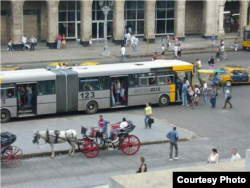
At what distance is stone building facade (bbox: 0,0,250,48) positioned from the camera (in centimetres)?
6172

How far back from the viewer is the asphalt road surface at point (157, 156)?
87.9ft

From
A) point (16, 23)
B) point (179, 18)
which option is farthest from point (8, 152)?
point (179, 18)

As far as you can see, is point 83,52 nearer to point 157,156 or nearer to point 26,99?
point 26,99

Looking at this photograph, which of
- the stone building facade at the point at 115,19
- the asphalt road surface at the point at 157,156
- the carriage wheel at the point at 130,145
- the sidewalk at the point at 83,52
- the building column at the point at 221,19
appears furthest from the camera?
the building column at the point at 221,19

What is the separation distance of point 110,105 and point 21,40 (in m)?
23.5

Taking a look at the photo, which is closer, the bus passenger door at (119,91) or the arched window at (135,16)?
the bus passenger door at (119,91)

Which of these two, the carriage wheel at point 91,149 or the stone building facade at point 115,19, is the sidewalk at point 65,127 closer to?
the carriage wheel at point 91,149

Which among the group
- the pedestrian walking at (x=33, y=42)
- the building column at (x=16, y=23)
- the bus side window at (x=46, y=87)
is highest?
the building column at (x=16, y=23)

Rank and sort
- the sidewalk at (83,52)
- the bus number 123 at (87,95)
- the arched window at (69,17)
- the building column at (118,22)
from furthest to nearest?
the arched window at (69,17)
the building column at (118,22)
the sidewalk at (83,52)
the bus number 123 at (87,95)

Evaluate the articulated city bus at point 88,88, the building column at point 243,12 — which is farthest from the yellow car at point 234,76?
the building column at point 243,12

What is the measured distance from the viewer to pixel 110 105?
128 ft

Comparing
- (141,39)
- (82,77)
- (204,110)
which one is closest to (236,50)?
(141,39)

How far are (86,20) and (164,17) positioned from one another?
34.5 feet

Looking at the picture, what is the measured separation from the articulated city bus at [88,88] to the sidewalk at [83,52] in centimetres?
1690
